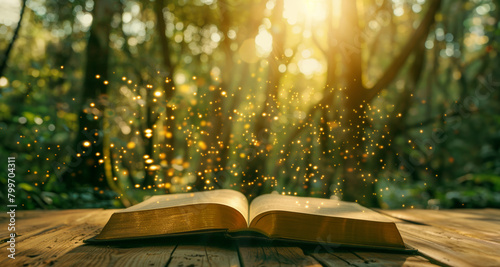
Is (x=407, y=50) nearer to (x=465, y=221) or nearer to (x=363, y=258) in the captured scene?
(x=465, y=221)

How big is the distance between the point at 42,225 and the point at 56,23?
724cm

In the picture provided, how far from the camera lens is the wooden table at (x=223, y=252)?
94 cm

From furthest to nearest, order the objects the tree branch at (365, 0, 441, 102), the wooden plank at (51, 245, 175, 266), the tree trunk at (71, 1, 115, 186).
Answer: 1. the tree trunk at (71, 1, 115, 186)
2. the tree branch at (365, 0, 441, 102)
3. the wooden plank at (51, 245, 175, 266)

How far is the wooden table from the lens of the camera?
938 millimetres

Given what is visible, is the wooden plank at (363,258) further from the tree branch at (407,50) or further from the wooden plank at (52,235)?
the tree branch at (407,50)

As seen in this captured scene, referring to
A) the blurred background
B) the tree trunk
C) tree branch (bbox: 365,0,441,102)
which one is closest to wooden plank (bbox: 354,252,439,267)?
the blurred background

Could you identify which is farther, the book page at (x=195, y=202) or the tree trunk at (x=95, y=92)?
the tree trunk at (x=95, y=92)

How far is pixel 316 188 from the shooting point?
5238 millimetres

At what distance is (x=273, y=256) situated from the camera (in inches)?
39.2

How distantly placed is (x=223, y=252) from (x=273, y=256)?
0.44ft

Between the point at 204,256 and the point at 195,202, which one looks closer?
the point at 204,256

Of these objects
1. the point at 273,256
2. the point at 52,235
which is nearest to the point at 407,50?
the point at 273,256

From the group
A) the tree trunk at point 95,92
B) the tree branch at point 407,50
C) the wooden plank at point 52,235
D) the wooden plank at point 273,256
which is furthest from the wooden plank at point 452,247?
the tree trunk at point 95,92

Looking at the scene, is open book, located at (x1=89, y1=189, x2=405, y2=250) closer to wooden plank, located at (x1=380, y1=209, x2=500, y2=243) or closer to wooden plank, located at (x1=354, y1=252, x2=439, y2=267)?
wooden plank, located at (x1=354, y1=252, x2=439, y2=267)
